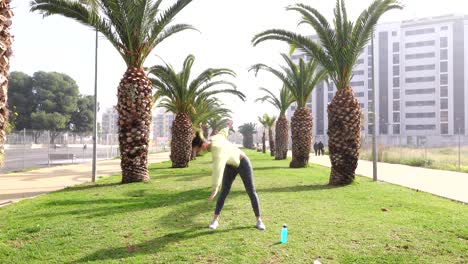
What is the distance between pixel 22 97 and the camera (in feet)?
236

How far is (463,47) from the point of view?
80.6m

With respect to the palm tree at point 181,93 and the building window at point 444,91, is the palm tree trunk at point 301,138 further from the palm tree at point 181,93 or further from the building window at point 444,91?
the building window at point 444,91

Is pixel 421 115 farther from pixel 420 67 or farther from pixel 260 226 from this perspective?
pixel 260 226

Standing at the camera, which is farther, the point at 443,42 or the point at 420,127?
the point at 420,127

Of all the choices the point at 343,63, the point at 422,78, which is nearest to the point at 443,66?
the point at 422,78

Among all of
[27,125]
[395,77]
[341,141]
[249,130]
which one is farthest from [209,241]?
[395,77]

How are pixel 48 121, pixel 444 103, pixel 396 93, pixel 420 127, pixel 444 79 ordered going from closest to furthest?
pixel 48 121, pixel 444 103, pixel 444 79, pixel 420 127, pixel 396 93

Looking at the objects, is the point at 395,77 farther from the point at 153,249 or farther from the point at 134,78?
the point at 153,249

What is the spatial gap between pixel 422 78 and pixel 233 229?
8949cm

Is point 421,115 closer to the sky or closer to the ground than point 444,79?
closer to the ground

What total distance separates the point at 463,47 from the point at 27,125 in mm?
93914

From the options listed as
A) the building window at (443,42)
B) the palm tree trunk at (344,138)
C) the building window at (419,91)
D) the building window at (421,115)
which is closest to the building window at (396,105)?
the building window at (421,115)

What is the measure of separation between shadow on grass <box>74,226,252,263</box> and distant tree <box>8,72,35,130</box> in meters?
76.8

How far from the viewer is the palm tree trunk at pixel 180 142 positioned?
19703 millimetres
